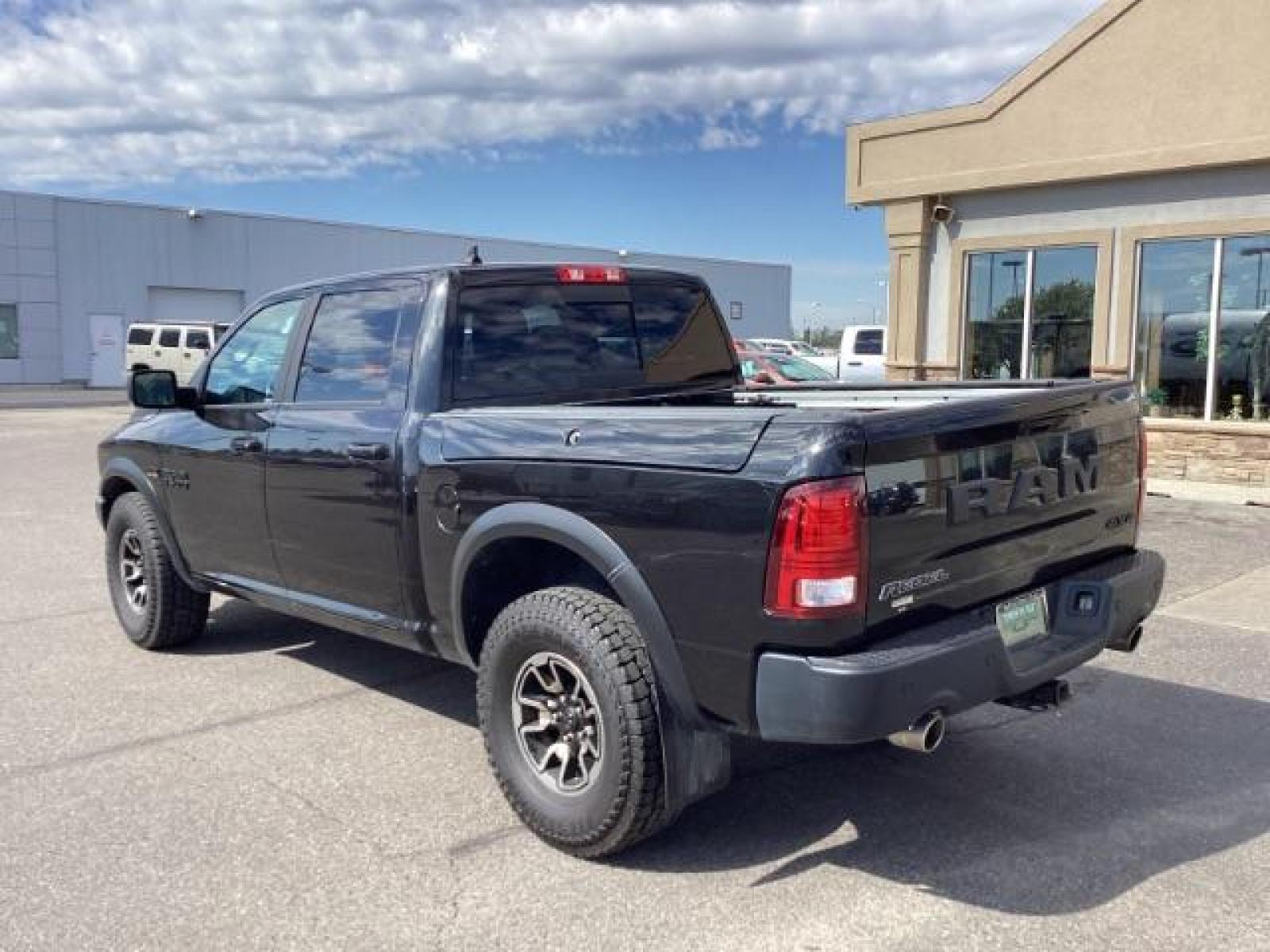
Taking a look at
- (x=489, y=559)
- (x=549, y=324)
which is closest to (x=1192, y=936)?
(x=489, y=559)

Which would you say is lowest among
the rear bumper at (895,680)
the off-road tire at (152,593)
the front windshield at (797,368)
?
the off-road tire at (152,593)

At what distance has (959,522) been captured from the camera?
3.49 metres

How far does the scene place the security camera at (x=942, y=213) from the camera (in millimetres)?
14641

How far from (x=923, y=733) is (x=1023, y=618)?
0.66 meters

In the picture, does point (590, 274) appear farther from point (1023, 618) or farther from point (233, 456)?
point (1023, 618)

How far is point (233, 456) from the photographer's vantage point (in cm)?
538

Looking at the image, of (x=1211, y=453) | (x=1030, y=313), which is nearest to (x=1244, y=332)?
(x=1211, y=453)

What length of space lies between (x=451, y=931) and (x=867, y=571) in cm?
155

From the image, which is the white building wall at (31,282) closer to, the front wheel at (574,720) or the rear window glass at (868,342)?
the rear window glass at (868,342)

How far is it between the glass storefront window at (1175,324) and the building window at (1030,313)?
61 centimetres

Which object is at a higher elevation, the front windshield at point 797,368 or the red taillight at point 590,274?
the red taillight at point 590,274

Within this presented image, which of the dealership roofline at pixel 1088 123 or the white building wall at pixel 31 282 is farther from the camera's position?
the white building wall at pixel 31 282

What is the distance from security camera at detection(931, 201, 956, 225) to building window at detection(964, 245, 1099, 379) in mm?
569

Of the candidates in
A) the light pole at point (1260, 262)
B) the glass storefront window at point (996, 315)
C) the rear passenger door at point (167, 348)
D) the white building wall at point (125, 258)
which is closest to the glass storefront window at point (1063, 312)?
the glass storefront window at point (996, 315)
